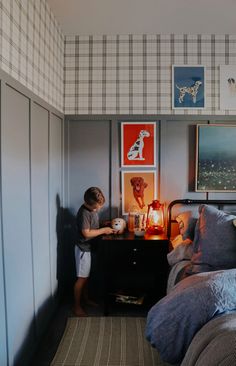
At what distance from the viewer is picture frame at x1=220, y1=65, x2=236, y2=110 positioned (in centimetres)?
284

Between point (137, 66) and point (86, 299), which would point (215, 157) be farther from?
point (86, 299)

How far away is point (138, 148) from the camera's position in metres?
2.87

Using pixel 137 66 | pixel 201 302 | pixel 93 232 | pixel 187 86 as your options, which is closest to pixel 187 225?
pixel 93 232

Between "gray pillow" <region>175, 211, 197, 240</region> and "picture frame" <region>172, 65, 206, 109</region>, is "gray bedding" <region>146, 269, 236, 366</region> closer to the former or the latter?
"gray pillow" <region>175, 211, 197, 240</region>

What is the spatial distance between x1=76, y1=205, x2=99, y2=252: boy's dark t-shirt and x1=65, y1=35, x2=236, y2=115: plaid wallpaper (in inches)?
37.8

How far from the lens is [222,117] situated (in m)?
2.84

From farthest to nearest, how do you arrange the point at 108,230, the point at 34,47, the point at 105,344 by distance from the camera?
the point at 108,230 < the point at 105,344 < the point at 34,47

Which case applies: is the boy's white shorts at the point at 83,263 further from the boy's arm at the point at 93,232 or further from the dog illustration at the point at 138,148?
the dog illustration at the point at 138,148

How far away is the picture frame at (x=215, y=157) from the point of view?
2.82 meters

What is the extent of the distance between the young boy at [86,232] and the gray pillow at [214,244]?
78 centimetres

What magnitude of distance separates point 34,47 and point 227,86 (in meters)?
1.77

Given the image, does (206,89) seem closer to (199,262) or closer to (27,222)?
(199,262)

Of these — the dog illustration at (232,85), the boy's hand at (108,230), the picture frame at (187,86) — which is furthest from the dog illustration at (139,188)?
the dog illustration at (232,85)

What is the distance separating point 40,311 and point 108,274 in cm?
62
